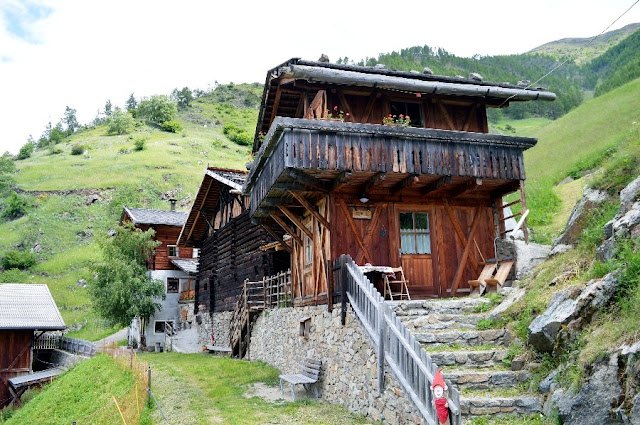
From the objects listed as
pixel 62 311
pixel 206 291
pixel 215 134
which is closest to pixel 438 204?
pixel 206 291

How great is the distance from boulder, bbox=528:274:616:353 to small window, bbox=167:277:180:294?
31.7 metres

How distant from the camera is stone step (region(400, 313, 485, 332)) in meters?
11.1

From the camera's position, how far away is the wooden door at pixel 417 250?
48.2 feet

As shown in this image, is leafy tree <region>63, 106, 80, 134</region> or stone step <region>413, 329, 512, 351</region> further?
leafy tree <region>63, 106, 80, 134</region>

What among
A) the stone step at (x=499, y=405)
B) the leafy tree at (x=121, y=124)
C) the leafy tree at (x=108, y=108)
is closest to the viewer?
the stone step at (x=499, y=405)

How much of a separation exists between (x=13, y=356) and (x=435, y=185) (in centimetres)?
2833

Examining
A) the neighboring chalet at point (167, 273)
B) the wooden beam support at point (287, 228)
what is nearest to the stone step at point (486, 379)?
the wooden beam support at point (287, 228)

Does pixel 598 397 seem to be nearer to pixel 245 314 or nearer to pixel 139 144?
pixel 245 314

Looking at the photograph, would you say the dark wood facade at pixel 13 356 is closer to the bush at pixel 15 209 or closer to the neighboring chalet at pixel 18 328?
the neighboring chalet at pixel 18 328

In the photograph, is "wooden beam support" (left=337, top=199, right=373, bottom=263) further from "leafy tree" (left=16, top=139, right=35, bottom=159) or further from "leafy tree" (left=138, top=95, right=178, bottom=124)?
"leafy tree" (left=138, top=95, right=178, bottom=124)

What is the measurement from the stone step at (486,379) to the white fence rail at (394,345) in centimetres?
89

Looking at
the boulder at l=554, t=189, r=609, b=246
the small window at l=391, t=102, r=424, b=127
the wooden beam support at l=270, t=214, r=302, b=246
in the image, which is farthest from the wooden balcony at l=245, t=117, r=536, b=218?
the boulder at l=554, t=189, r=609, b=246

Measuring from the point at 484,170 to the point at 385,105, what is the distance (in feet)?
12.1

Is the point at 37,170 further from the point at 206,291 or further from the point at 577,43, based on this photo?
the point at 577,43
